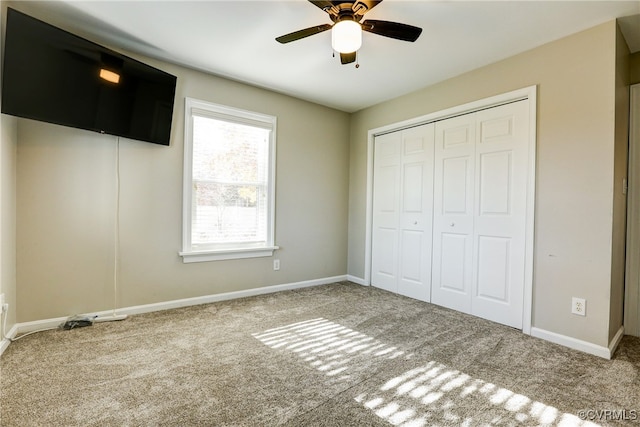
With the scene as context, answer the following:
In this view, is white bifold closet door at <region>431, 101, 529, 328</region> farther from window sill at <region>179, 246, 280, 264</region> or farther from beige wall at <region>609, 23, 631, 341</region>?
window sill at <region>179, 246, 280, 264</region>

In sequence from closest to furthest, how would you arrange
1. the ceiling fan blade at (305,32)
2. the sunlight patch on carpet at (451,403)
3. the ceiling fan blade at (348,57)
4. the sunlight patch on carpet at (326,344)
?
1. the sunlight patch on carpet at (451,403)
2. the ceiling fan blade at (305,32)
3. the sunlight patch on carpet at (326,344)
4. the ceiling fan blade at (348,57)

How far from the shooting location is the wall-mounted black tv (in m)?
2.10

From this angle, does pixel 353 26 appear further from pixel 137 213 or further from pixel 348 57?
pixel 137 213

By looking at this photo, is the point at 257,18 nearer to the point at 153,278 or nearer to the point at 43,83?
the point at 43,83

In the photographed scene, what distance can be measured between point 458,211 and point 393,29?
199 centimetres

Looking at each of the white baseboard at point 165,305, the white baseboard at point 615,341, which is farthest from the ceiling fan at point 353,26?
the white baseboard at point 165,305

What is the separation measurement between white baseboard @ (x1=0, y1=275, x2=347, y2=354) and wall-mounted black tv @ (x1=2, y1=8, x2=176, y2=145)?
1.63 m

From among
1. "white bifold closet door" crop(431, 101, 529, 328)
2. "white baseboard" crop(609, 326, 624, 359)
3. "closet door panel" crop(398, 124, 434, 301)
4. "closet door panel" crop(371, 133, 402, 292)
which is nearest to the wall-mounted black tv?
"closet door panel" crop(371, 133, 402, 292)

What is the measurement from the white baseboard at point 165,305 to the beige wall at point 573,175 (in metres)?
2.57

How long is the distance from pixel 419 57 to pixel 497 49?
66 cm

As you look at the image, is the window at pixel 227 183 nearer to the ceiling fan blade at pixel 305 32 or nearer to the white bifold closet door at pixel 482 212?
the ceiling fan blade at pixel 305 32

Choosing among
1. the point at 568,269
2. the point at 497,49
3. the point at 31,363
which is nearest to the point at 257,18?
the point at 497,49

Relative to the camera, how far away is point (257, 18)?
2.34 metres

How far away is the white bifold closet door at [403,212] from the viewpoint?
3.58m
